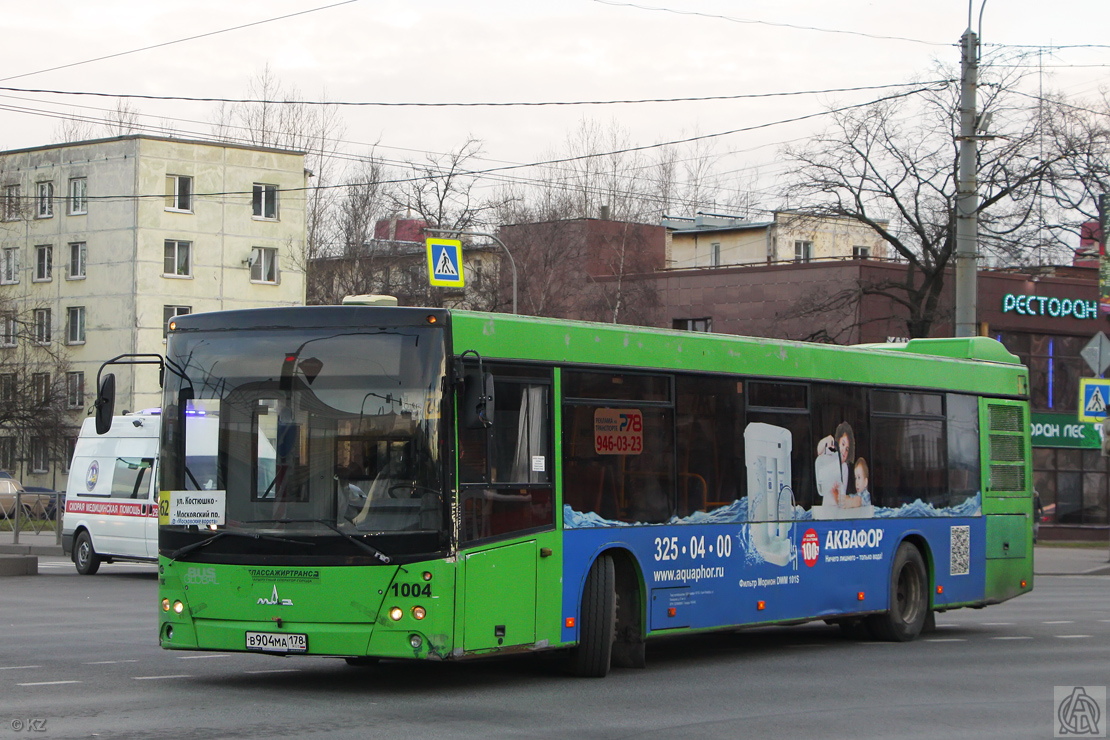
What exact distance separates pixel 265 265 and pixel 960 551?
2172 inches

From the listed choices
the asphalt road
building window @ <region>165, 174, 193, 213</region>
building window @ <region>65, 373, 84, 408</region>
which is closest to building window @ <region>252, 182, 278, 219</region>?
building window @ <region>165, 174, 193, 213</region>

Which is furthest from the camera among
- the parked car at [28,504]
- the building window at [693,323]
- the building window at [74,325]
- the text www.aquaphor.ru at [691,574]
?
the building window at [74,325]

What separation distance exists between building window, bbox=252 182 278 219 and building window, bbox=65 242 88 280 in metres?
7.45

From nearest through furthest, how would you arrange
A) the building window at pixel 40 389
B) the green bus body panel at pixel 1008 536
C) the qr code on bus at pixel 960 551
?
the qr code on bus at pixel 960 551 → the green bus body panel at pixel 1008 536 → the building window at pixel 40 389

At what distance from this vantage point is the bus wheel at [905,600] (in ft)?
50.5

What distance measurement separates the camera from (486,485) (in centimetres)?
1100

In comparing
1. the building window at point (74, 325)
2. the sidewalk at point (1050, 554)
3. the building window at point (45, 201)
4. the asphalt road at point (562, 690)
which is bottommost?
the sidewalk at point (1050, 554)

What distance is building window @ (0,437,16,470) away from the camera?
213 feet

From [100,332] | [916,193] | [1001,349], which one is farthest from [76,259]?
[1001,349]

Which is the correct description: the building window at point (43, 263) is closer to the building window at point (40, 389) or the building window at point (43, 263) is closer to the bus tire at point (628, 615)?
the building window at point (40, 389)

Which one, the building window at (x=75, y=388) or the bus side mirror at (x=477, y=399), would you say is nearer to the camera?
the bus side mirror at (x=477, y=399)

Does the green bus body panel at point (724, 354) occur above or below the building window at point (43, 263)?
below

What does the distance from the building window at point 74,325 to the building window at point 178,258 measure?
4493 mm

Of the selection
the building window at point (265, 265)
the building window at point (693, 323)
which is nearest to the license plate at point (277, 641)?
the building window at point (693, 323)
